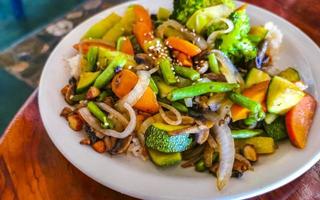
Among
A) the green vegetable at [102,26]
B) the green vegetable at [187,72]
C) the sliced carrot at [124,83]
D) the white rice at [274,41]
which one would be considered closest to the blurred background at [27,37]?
the green vegetable at [102,26]

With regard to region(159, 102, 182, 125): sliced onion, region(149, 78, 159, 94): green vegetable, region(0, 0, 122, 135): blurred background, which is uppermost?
region(149, 78, 159, 94): green vegetable

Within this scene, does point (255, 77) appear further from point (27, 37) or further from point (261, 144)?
point (27, 37)

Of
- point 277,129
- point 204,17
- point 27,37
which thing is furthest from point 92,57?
point 27,37

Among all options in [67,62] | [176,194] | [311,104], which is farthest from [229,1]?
[176,194]

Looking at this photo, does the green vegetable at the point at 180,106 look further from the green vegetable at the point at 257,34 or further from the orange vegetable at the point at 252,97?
the green vegetable at the point at 257,34

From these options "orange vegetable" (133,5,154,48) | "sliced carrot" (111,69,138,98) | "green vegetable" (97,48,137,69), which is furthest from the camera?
"orange vegetable" (133,5,154,48)

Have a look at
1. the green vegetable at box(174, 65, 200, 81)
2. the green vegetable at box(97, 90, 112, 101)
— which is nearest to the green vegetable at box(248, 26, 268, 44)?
the green vegetable at box(174, 65, 200, 81)

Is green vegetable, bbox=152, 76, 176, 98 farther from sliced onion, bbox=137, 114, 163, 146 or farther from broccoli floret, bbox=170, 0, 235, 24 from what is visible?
broccoli floret, bbox=170, 0, 235, 24
